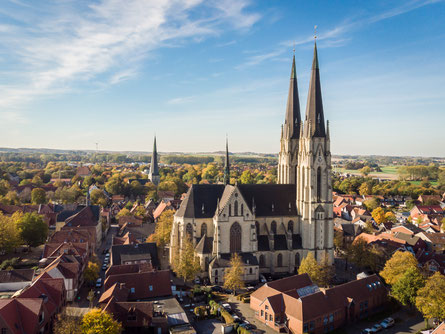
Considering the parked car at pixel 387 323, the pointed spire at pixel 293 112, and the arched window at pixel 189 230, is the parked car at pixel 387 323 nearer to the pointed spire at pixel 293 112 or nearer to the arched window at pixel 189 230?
the arched window at pixel 189 230

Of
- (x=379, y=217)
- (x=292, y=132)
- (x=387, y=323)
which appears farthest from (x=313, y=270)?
(x=379, y=217)

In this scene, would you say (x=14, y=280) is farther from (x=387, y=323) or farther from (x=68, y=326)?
(x=387, y=323)

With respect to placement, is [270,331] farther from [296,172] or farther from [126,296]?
[296,172]

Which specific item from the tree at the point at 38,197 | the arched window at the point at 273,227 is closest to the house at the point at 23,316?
the arched window at the point at 273,227

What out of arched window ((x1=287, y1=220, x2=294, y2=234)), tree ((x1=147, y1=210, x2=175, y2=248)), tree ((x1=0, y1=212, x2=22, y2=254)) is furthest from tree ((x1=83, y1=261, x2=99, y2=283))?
arched window ((x1=287, y1=220, x2=294, y2=234))

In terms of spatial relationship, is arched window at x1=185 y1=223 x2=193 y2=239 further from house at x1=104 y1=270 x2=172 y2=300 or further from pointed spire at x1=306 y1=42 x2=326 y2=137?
pointed spire at x1=306 y1=42 x2=326 y2=137

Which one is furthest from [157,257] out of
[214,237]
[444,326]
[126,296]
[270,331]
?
[444,326]

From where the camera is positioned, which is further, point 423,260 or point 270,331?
point 423,260
